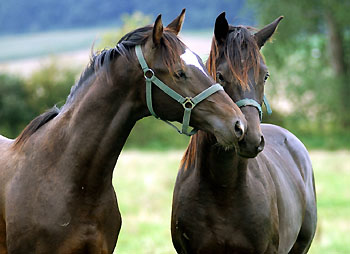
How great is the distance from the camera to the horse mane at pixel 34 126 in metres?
4.16

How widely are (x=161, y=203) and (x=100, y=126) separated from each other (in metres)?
7.72

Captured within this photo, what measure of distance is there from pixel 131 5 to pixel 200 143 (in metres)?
57.7

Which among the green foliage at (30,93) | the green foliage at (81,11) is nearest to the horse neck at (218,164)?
the green foliage at (30,93)

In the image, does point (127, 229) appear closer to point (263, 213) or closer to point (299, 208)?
point (299, 208)

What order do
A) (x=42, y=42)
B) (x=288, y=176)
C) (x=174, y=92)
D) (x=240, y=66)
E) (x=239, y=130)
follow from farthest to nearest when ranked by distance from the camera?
(x=42, y=42), (x=288, y=176), (x=240, y=66), (x=174, y=92), (x=239, y=130)

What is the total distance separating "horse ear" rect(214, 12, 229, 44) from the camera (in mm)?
4464

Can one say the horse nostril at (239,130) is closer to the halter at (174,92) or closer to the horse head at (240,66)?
the halter at (174,92)

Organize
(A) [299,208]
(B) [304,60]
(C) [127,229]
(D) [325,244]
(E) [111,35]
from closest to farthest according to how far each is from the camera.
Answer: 1. (A) [299,208]
2. (D) [325,244]
3. (C) [127,229]
4. (B) [304,60]
5. (E) [111,35]

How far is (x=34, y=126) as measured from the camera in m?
4.17

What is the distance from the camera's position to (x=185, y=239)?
464 centimetres

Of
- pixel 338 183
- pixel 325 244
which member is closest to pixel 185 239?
pixel 325 244

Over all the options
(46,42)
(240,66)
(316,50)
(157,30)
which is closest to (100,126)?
(157,30)

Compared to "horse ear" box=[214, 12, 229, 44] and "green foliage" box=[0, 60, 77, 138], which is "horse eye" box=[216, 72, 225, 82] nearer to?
"horse ear" box=[214, 12, 229, 44]

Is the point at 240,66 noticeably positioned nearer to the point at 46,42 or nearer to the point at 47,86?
the point at 47,86
